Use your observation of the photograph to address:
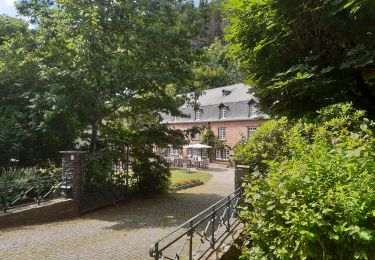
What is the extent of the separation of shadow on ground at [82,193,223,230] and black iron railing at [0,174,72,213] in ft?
4.48

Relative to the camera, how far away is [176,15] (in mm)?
13312

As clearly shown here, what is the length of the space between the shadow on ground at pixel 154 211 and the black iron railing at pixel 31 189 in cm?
137

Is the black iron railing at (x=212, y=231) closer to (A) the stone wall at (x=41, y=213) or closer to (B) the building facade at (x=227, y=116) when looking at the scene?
(A) the stone wall at (x=41, y=213)

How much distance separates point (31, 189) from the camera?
10.7m

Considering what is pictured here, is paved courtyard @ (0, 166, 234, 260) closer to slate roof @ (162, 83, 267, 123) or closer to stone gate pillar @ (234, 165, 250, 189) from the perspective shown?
stone gate pillar @ (234, 165, 250, 189)

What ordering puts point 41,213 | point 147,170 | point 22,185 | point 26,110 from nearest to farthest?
point 41,213, point 22,185, point 26,110, point 147,170

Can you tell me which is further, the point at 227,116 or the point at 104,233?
the point at 227,116

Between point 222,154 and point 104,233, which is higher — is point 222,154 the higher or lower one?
the higher one

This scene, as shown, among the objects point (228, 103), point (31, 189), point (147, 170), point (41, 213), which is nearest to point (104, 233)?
point (41, 213)

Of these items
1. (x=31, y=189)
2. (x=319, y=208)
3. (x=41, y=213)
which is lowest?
(x=41, y=213)

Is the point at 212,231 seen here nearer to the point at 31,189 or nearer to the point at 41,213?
the point at 41,213

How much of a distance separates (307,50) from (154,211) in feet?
25.7

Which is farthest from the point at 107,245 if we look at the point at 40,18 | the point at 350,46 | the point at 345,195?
the point at 40,18

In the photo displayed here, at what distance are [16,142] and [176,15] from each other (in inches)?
331
